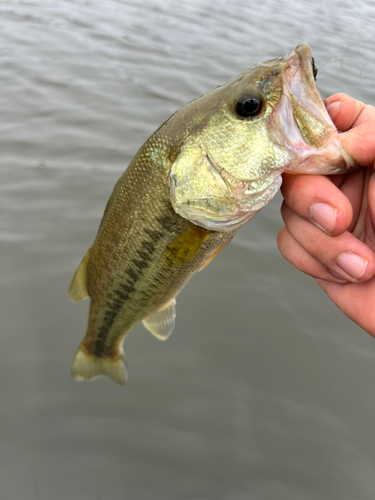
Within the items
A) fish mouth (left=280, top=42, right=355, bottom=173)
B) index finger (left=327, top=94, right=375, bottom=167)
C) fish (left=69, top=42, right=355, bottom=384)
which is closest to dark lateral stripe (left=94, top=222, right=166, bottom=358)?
fish (left=69, top=42, right=355, bottom=384)

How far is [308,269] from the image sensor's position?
5.19ft

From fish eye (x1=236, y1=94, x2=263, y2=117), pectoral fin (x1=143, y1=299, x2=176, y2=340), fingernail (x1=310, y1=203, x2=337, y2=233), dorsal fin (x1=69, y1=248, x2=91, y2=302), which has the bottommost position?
pectoral fin (x1=143, y1=299, x2=176, y2=340)

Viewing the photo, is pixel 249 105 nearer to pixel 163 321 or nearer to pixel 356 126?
pixel 356 126

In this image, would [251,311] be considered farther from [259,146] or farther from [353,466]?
[259,146]

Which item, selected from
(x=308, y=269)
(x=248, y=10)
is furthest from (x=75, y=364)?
(x=248, y=10)

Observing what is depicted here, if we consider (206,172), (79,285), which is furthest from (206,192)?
(79,285)

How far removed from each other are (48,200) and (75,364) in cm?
169

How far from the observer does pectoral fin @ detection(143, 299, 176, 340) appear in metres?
2.12

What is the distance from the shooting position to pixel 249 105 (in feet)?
4.38

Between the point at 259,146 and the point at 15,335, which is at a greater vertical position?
the point at 259,146

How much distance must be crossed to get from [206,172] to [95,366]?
150 cm

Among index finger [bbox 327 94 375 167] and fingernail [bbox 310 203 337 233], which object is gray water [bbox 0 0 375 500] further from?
index finger [bbox 327 94 375 167]

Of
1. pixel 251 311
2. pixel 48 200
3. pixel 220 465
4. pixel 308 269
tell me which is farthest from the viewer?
pixel 48 200

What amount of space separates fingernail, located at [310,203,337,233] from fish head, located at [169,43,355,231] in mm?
127
